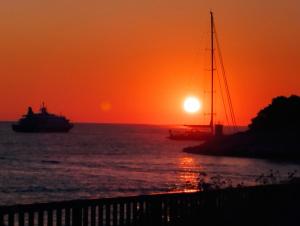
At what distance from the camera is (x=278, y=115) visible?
138 m

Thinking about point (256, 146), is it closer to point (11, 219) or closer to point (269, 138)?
point (269, 138)

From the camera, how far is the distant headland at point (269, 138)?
11712 cm

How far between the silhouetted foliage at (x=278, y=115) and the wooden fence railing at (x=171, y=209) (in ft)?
386

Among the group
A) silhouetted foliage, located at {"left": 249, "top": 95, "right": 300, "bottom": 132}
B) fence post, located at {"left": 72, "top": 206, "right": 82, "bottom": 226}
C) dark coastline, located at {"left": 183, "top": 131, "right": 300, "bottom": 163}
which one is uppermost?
silhouetted foliage, located at {"left": 249, "top": 95, "right": 300, "bottom": 132}

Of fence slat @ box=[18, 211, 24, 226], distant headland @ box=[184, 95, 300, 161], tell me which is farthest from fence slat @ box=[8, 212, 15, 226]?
distant headland @ box=[184, 95, 300, 161]

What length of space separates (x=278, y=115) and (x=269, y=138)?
11581 millimetres

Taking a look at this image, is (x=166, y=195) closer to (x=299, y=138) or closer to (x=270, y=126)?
(x=299, y=138)

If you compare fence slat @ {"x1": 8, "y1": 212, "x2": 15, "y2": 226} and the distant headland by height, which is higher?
the distant headland

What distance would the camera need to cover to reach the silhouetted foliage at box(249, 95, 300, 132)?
13538 cm

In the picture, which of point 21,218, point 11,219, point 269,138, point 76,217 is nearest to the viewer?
point 11,219

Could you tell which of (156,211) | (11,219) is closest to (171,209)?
(156,211)

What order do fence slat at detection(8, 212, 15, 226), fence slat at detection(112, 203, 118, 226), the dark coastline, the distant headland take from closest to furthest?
fence slat at detection(8, 212, 15, 226)
fence slat at detection(112, 203, 118, 226)
the dark coastline
the distant headland

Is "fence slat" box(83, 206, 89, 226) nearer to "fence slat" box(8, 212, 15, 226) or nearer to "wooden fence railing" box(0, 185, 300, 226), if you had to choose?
"wooden fence railing" box(0, 185, 300, 226)

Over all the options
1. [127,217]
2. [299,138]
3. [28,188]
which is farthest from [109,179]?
[299,138]
